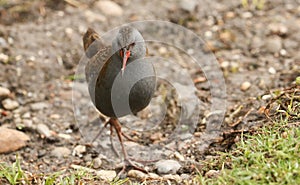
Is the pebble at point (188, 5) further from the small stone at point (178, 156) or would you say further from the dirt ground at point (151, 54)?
the small stone at point (178, 156)

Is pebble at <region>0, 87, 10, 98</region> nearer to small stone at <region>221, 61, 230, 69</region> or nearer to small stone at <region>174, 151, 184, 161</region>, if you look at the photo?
small stone at <region>174, 151, 184, 161</region>

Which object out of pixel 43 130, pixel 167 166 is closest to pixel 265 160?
pixel 167 166

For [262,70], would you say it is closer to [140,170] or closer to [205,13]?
[205,13]

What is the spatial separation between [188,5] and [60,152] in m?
3.10

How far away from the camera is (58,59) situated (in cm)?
624

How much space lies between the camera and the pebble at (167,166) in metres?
4.50

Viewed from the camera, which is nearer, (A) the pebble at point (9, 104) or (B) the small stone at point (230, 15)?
(A) the pebble at point (9, 104)

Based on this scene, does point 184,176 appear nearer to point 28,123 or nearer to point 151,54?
point 28,123

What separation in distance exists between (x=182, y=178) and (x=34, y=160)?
1.47 meters

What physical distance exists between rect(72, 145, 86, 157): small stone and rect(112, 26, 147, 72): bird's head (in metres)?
1.04

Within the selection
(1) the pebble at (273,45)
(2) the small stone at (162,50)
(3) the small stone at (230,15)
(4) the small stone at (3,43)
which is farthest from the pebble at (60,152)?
(3) the small stone at (230,15)

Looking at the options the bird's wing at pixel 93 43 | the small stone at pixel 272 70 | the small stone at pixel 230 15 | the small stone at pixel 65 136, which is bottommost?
the small stone at pixel 65 136

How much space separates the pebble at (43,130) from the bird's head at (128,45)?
1193mm

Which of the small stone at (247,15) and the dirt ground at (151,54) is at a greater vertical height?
the small stone at (247,15)
